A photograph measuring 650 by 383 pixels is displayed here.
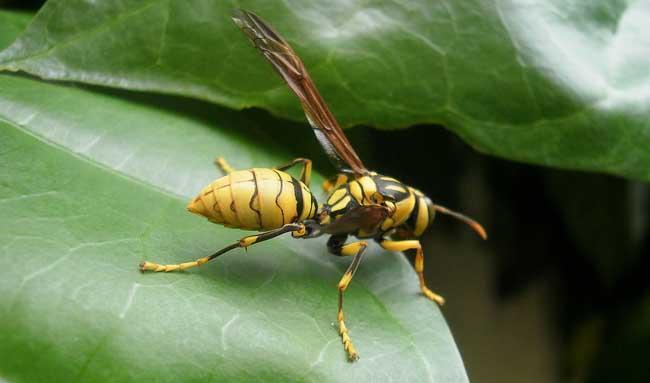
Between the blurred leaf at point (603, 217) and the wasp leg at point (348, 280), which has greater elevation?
the wasp leg at point (348, 280)

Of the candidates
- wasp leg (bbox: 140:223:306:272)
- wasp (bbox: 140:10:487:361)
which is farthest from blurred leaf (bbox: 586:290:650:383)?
wasp leg (bbox: 140:223:306:272)

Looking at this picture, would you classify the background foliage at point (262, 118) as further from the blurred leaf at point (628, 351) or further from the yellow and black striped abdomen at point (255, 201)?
the blurred leaf at point (628, 351)

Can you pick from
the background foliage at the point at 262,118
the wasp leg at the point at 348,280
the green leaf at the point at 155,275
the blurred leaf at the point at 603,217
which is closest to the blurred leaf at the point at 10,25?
the background foliage at the point at 262,118

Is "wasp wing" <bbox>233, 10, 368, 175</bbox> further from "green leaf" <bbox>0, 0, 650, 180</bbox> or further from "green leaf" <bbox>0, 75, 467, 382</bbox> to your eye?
"green leaf" <bbox>0, 75, 467, 382</bbox>

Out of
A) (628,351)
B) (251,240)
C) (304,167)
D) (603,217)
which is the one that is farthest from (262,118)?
(628,351)

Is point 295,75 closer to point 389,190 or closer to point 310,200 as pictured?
point 310,200
